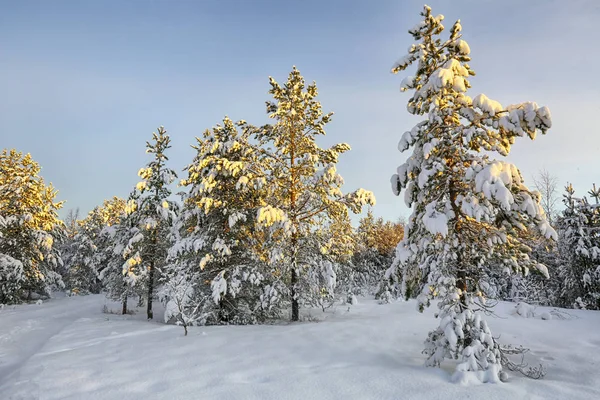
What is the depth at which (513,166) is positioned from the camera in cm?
577

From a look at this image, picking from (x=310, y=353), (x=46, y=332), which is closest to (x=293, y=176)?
(x=310, y=353)

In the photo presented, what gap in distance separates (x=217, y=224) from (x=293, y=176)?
386cm

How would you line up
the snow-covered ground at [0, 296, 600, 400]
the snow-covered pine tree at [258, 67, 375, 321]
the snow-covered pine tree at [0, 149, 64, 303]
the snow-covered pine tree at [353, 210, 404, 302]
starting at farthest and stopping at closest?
the snow-covered pine tree at [353, 210, 404, 302]
the snow-covered pine tree at [0, 149, 64, 303]
the snow-covered pine tree at [258, 67, 375, 321]
the snow-covered ground at [0, 296, 600, 400]

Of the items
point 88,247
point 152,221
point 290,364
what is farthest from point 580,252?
point 88,247

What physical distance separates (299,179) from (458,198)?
7.34 meters

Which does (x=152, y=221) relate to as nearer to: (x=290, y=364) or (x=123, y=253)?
(x=123, y=253)

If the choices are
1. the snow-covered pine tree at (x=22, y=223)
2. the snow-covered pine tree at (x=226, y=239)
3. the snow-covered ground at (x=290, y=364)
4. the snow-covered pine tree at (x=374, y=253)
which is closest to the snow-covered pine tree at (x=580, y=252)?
the snow-covered ground at (x=290, y=364)

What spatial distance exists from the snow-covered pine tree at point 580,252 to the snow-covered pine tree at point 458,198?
13019 mm

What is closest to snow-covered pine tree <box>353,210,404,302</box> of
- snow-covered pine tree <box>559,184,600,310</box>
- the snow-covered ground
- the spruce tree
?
snow-covered pine tree <box>559,184,600,310</box>

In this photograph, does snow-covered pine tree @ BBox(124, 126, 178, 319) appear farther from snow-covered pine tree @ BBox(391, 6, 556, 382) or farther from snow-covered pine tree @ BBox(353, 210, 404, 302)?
snow-covered pine tree @ BBox(353, 210, 404, 302)

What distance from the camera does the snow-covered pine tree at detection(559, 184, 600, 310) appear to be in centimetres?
1555

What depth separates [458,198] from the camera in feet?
21.3

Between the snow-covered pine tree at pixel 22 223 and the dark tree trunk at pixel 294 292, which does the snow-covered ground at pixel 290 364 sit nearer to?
the dark tree trunk at pixel 294 292

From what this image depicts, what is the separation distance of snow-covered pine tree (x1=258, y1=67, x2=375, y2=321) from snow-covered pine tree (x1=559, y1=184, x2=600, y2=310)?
11623 millimetres
